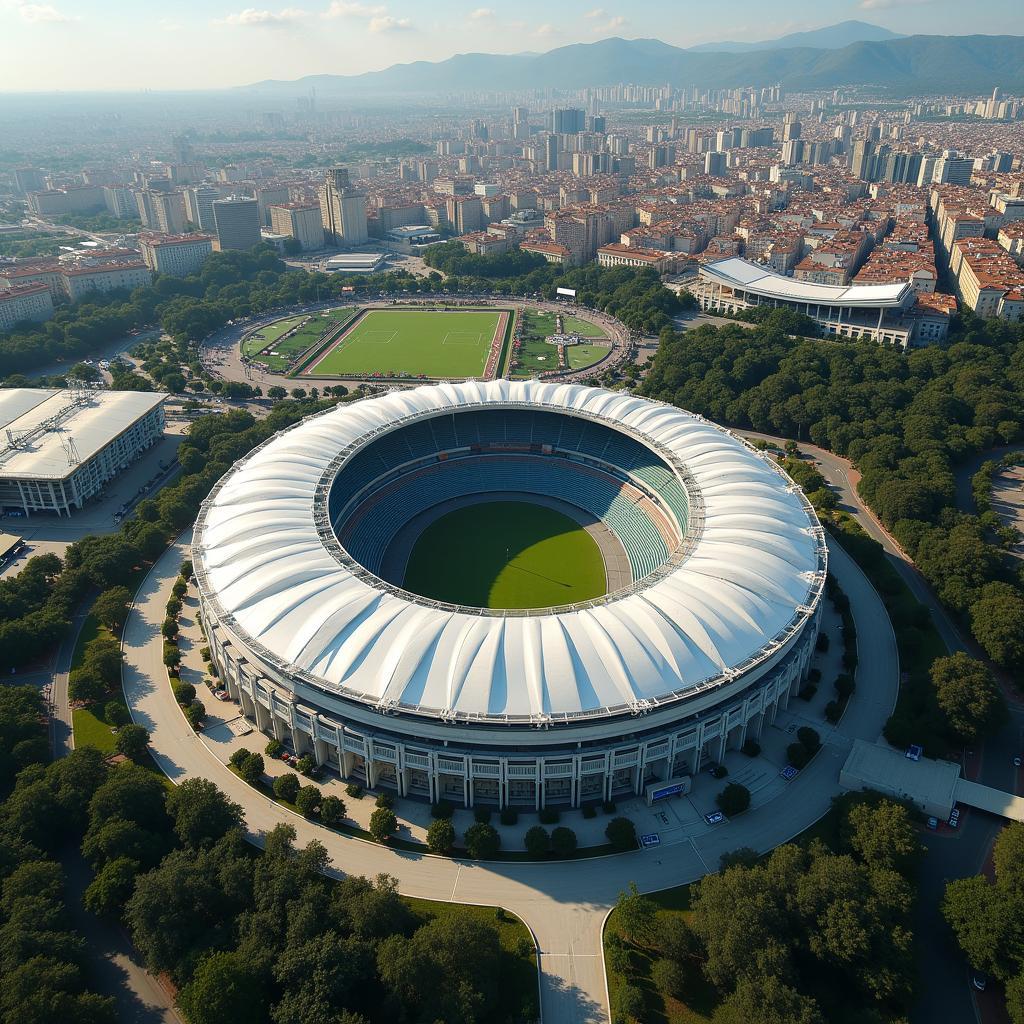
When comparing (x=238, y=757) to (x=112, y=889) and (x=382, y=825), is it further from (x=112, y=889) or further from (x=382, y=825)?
(x=382, y=825)

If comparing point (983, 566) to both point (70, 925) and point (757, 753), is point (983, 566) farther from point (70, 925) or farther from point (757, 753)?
point (70, 925)

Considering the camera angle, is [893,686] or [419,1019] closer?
[419,1019]

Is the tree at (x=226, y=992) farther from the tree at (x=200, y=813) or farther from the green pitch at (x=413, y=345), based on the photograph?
the green pitch at (x=413, y=345)

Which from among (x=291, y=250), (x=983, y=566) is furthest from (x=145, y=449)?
(x=291, y=250)

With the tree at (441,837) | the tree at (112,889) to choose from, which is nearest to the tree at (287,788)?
the tree at (112,889)

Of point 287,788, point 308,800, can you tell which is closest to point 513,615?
point 308,800
